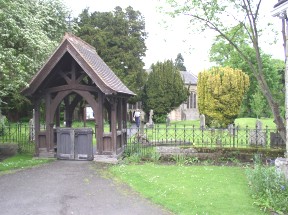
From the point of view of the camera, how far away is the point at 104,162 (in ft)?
46.7

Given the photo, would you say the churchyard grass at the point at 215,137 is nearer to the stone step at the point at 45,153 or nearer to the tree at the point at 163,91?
the stone step at the point at 45,153

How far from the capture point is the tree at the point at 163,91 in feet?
144

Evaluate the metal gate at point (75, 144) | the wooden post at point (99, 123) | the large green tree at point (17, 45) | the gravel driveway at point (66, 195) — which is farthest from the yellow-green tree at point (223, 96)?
the gravel driveway at point (66, 195)

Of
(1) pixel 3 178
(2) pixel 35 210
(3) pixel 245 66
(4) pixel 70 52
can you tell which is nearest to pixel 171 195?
(2) pixel 35 210

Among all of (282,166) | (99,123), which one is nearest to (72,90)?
(99,123)

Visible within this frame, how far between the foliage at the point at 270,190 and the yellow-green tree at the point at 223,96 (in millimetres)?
19928

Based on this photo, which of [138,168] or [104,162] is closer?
[138,168]

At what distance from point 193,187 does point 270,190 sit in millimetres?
2308

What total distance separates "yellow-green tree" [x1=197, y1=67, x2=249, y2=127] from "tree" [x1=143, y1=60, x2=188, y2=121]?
46.3ft

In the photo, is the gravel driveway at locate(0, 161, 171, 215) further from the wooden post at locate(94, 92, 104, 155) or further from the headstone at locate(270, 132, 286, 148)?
the headstone at locate(270, 132, 286, 148)

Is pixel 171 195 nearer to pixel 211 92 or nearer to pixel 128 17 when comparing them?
pixel 211 92

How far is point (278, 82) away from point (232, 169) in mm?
46107

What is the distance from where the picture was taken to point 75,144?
14609mm

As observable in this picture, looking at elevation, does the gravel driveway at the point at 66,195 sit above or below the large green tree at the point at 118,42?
below
